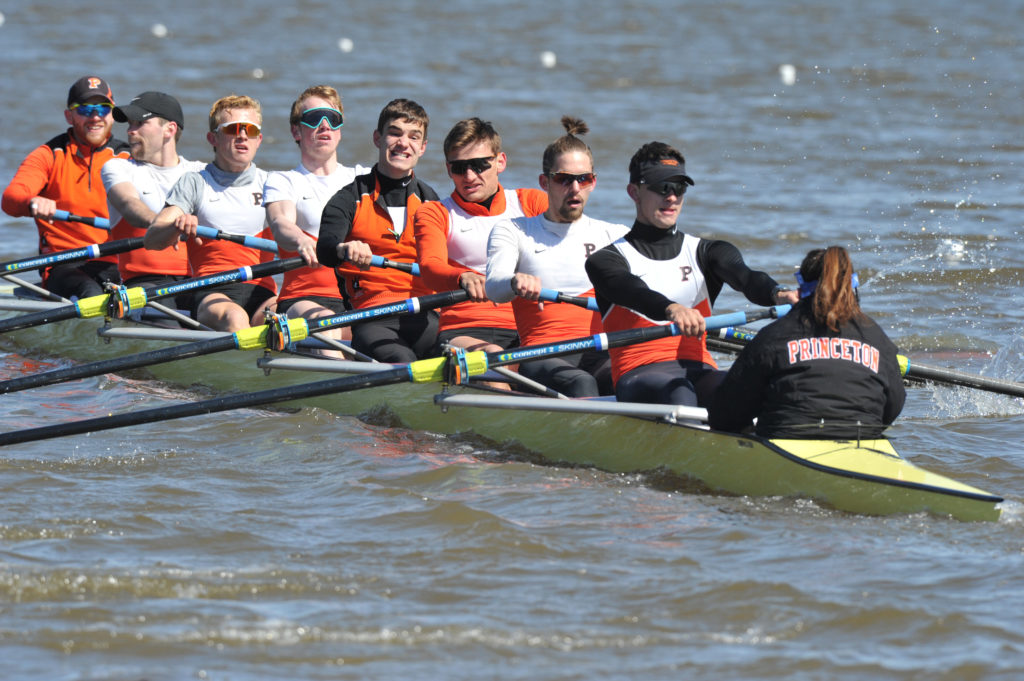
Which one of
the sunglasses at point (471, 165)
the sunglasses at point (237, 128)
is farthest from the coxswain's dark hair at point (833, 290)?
the sunglasses at point (237, 128)

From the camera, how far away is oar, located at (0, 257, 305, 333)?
24.6 feet

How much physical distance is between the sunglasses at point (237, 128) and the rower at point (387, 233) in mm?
1066

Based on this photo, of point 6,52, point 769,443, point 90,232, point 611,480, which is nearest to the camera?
point 769,443

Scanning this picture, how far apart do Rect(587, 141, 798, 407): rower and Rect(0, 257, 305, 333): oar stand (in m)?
2.27

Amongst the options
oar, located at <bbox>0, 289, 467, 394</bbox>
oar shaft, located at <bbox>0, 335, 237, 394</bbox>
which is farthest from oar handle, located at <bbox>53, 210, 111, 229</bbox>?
oar shaft, located at <bbox>0, 335, 237, 394</bbox>

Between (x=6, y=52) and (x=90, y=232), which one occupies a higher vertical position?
(x=6, y=52)

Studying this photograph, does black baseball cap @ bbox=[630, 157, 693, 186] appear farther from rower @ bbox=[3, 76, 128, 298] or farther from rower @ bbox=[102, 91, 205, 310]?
rower @ bbox=[3, 76, 128, 298]

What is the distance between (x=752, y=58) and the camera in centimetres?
2625

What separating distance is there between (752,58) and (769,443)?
22.0m

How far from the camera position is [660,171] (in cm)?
583

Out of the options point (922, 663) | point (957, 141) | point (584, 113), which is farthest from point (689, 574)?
point (584, 113)

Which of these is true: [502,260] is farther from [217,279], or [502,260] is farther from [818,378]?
[217,279]

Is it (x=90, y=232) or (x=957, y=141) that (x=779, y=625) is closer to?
(x=90, y=232)

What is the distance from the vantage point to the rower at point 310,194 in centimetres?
770
